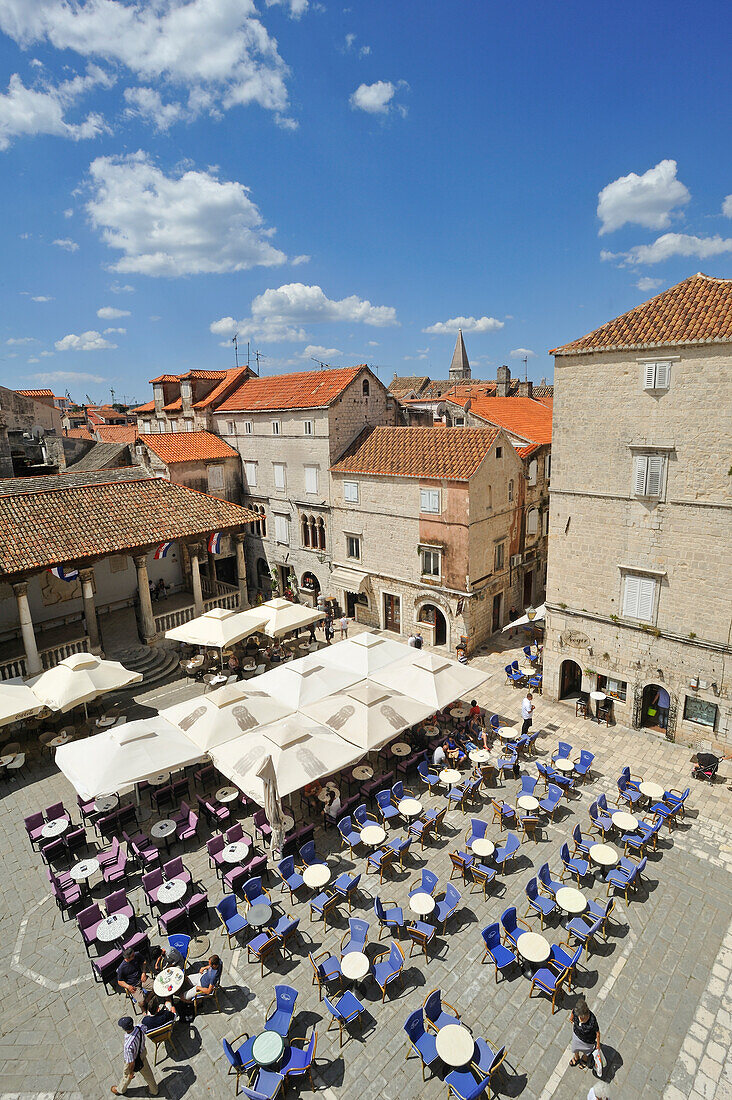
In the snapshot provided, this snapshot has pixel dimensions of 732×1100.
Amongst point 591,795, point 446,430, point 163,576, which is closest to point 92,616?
point 163,576

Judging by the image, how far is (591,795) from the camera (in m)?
17.3

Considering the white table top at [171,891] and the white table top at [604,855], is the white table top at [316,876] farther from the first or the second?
the white table top at [604,855]

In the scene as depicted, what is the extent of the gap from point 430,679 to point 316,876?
7200 mm

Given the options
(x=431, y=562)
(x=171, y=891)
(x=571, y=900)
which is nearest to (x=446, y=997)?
(x=571, y=900)

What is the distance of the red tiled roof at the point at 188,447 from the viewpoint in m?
34.7

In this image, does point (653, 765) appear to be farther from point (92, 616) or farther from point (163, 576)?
point (163, 576)

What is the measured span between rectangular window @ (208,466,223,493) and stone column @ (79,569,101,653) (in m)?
13.5

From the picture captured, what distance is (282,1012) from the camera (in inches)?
414

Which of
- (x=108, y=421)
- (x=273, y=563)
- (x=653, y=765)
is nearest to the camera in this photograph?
(x=653, y=765)

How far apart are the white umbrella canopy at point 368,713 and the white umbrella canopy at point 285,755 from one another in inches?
18.7

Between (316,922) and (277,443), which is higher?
(277,443)

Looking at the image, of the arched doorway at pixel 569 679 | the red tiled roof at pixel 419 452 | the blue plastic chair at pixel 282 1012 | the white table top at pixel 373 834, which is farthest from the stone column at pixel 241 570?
the blue plastic chair at pixel 282 1012

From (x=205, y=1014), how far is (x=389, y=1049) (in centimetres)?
374

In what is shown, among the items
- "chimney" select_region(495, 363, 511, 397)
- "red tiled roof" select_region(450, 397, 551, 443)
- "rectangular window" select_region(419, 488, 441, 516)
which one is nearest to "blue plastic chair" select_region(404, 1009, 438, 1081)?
"rectangular window" select_region(419, 488, 441, 516)
